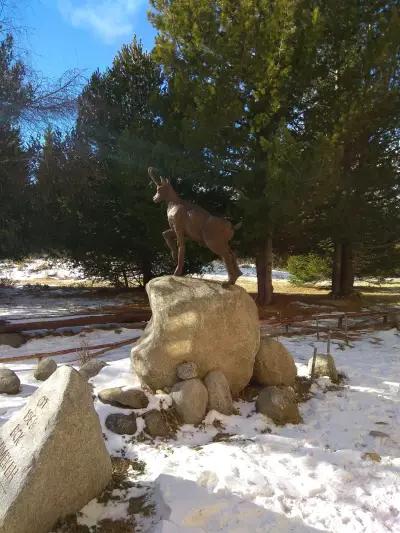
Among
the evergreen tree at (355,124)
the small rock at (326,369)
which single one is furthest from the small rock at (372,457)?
the evergreen tree at (355,124)

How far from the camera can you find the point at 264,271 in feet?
39.1

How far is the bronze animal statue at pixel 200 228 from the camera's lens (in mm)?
5496

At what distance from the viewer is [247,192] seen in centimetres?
1076

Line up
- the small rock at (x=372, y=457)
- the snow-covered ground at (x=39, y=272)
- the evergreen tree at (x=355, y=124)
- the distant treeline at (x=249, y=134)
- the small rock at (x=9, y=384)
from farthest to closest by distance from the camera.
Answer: the snow-covered ground at (x=39, y=272) → the evergreen tree at (x=355, y=124) → the distant treeline at (x=249, y=134) → the small rock at (x=9, y=384) → the small rock at (x=372, y=457)

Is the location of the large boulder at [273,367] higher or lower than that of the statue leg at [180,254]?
lower

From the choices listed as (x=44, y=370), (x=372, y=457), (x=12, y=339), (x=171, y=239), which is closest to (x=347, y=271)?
(x=171, y=239)

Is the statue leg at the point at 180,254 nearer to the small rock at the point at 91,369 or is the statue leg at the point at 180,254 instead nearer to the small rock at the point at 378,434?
the small rock at the point at 91,369

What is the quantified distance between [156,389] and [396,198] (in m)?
10.1

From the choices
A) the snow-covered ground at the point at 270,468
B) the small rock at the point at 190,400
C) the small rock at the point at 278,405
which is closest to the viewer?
the snow-covered ground at the point at 270,468

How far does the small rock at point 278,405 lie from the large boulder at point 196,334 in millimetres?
446

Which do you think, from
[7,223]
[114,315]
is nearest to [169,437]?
[114,315]

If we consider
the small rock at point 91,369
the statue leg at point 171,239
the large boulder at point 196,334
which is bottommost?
the small rock at point 91,369

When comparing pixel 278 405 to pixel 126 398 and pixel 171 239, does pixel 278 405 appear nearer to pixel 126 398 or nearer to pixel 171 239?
pixel 126 398

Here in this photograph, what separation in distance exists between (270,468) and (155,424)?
1372 mm
